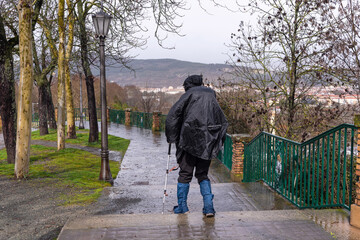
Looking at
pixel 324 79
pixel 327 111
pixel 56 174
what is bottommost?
pixel 56 174

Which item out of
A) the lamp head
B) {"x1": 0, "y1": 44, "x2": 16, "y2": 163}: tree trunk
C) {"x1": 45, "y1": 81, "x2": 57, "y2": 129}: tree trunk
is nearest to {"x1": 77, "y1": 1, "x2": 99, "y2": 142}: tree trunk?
{"x1": 0, "y1": 44, "x2": 16, "y2": 163}: tree trunk

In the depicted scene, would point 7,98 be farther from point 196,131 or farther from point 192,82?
point 196,131

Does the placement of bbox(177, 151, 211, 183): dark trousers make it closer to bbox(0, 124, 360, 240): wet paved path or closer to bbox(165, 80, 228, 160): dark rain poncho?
bbox(165, 80, 228, 160): dark rain poncho

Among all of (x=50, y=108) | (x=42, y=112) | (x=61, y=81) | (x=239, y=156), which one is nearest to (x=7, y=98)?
(x=61, y=81)

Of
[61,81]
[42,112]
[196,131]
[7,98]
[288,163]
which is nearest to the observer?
[196,131]

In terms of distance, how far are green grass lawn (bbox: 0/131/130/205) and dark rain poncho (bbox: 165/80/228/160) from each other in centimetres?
279

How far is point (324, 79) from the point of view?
1024cm

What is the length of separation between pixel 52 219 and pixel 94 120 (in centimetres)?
1284

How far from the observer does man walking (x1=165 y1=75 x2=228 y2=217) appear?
4449 mm

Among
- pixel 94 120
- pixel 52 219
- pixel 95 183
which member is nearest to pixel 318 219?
pixel 52 219

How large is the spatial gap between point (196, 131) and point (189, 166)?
1.60ft

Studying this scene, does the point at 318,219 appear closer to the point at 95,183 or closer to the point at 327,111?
the point at 95,183

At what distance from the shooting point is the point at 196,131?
4.46m

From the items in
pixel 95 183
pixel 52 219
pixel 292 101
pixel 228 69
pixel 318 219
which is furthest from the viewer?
pixel 228 69
